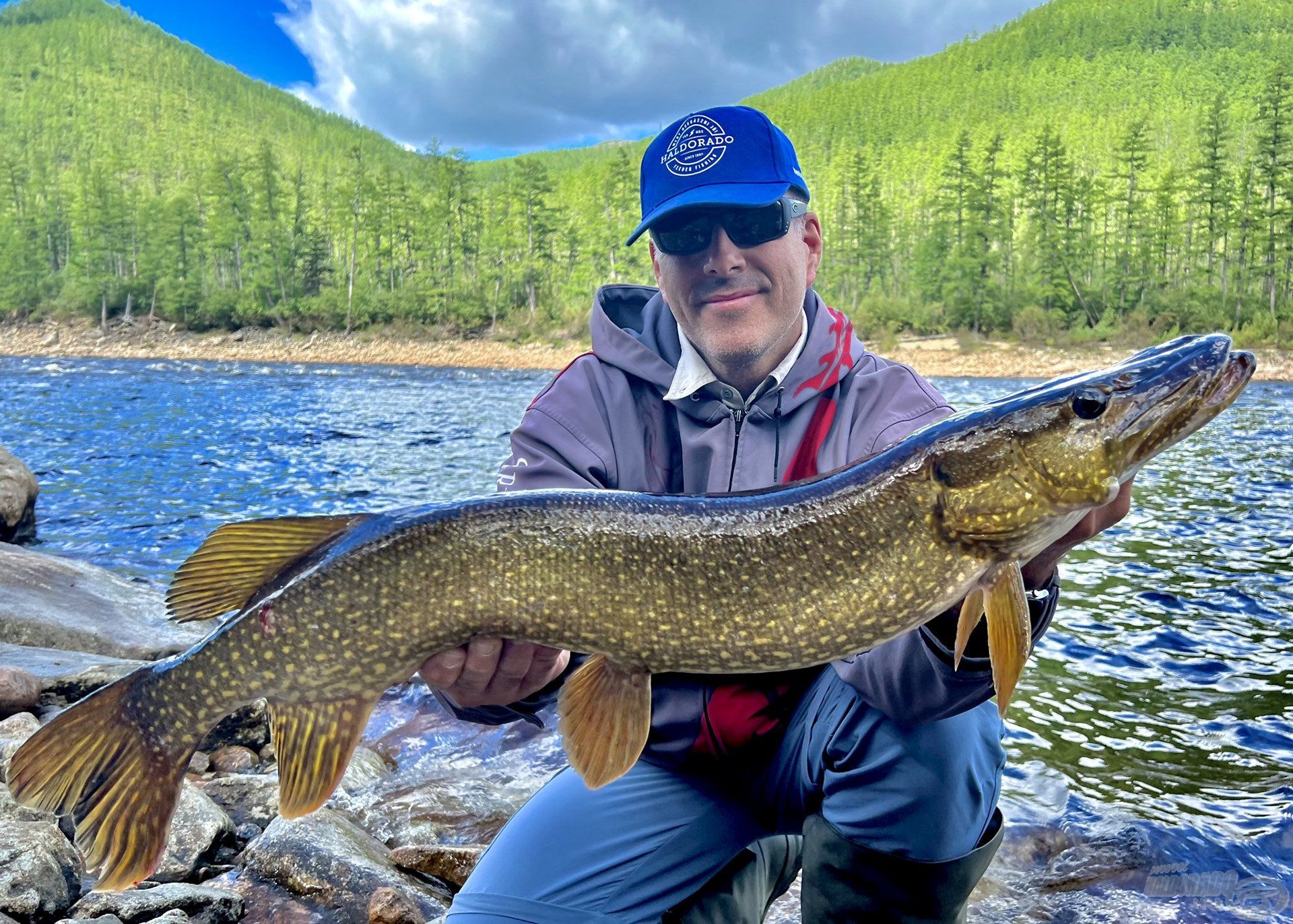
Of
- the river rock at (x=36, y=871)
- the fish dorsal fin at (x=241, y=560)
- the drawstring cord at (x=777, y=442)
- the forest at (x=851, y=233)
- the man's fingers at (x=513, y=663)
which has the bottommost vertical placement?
the river rock at (x=36, y=871)

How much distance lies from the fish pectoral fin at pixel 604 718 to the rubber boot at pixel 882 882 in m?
0.71

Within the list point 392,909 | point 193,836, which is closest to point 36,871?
point 193,836

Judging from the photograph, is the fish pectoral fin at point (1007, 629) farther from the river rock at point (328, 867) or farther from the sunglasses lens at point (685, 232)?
the river rock at point (328, 867)

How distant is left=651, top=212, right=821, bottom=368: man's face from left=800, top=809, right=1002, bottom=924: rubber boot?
1.46m

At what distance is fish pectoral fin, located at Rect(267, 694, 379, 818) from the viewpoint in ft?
6.75

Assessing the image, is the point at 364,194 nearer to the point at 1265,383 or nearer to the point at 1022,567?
→ the point at 1265,383

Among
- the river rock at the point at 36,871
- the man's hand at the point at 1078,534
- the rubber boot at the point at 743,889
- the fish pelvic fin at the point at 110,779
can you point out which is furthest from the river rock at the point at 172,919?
the man's hand at the point at 1078,534

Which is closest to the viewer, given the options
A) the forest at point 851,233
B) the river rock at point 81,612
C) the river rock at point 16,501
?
the river rock at point 81,612

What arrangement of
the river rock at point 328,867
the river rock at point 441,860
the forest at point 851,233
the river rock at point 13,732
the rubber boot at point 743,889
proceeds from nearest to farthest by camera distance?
the rubber boot at point 743,889
the river rock at point 328,867
the river rock at point 441,860
the river rock at point 13,732
the forest at point 851,233

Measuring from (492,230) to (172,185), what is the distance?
195 ft

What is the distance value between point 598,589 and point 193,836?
2.31m

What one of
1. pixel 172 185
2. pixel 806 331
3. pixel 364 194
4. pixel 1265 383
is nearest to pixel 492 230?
pixel 364 194

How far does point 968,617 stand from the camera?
1.93 metres

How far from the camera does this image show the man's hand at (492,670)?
214 centimetres
